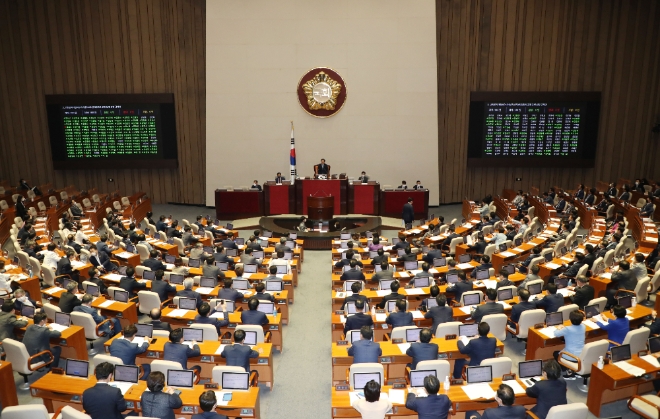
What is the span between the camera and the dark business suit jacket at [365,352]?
25.1ft

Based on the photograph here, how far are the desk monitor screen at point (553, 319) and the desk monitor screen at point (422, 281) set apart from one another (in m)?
2.74

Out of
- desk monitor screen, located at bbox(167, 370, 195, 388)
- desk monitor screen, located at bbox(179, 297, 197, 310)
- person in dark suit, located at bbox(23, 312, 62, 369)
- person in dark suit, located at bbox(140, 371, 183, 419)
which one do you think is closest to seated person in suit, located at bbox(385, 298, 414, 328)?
desk monitor screen, located at bbox(167, 370, 195, 388)

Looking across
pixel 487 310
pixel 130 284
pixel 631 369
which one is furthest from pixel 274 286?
pixel 631 369

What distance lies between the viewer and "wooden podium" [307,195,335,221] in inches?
730

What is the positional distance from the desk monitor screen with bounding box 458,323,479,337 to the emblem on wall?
15385mm

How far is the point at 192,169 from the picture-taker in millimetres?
23703

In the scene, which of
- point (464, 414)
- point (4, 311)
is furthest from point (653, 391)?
point (4, 311)

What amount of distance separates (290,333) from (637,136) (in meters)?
20.0

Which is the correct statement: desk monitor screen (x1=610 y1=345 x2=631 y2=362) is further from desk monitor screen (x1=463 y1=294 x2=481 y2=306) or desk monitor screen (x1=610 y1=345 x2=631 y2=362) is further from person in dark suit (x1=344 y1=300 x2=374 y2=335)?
person in dark suit (x1=344 y1=300 x2=374 y2=335)

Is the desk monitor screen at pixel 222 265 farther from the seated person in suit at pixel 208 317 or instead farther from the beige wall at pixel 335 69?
the beige wall at pixel 335 69

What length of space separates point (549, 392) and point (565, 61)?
1970 cm

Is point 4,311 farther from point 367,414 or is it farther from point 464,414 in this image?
point 464,414

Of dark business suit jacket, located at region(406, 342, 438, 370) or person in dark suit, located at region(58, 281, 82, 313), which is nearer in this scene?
dark business suit jacket, located at region(406, 342, 438, 370)

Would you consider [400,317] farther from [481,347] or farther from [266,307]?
[266,307]
